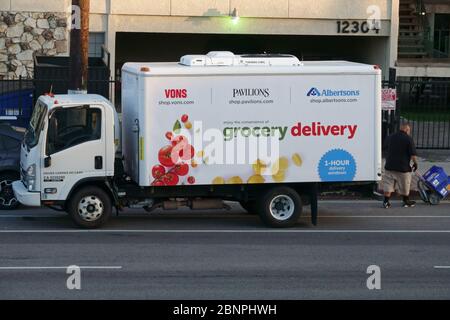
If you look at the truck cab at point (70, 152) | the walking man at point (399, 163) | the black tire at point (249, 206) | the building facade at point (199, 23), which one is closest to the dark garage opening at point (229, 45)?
the building facade at point (199, 23)

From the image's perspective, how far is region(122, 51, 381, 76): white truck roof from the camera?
13.8 meters

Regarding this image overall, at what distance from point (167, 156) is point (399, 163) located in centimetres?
471

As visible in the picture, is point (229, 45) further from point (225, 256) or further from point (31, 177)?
point (225, 256)

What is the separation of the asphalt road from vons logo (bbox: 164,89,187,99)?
1.95 m

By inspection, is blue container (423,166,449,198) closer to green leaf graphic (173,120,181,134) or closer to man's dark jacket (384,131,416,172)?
man's dark jacket (384,131,416,172)

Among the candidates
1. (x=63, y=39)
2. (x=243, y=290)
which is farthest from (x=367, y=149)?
(x=63, y=39)

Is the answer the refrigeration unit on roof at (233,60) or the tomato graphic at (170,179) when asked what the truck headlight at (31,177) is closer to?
the tomato graphic at (170,179)

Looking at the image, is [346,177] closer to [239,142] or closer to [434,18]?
[239,142]

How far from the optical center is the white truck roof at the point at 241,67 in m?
13.8

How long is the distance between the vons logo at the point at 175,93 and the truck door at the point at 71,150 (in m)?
0.99

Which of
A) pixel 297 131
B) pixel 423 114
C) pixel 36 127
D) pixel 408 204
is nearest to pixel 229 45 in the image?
pixel 423 114

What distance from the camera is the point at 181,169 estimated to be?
46.0ft

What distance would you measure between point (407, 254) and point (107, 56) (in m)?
15.8

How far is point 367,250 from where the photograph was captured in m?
12.8
